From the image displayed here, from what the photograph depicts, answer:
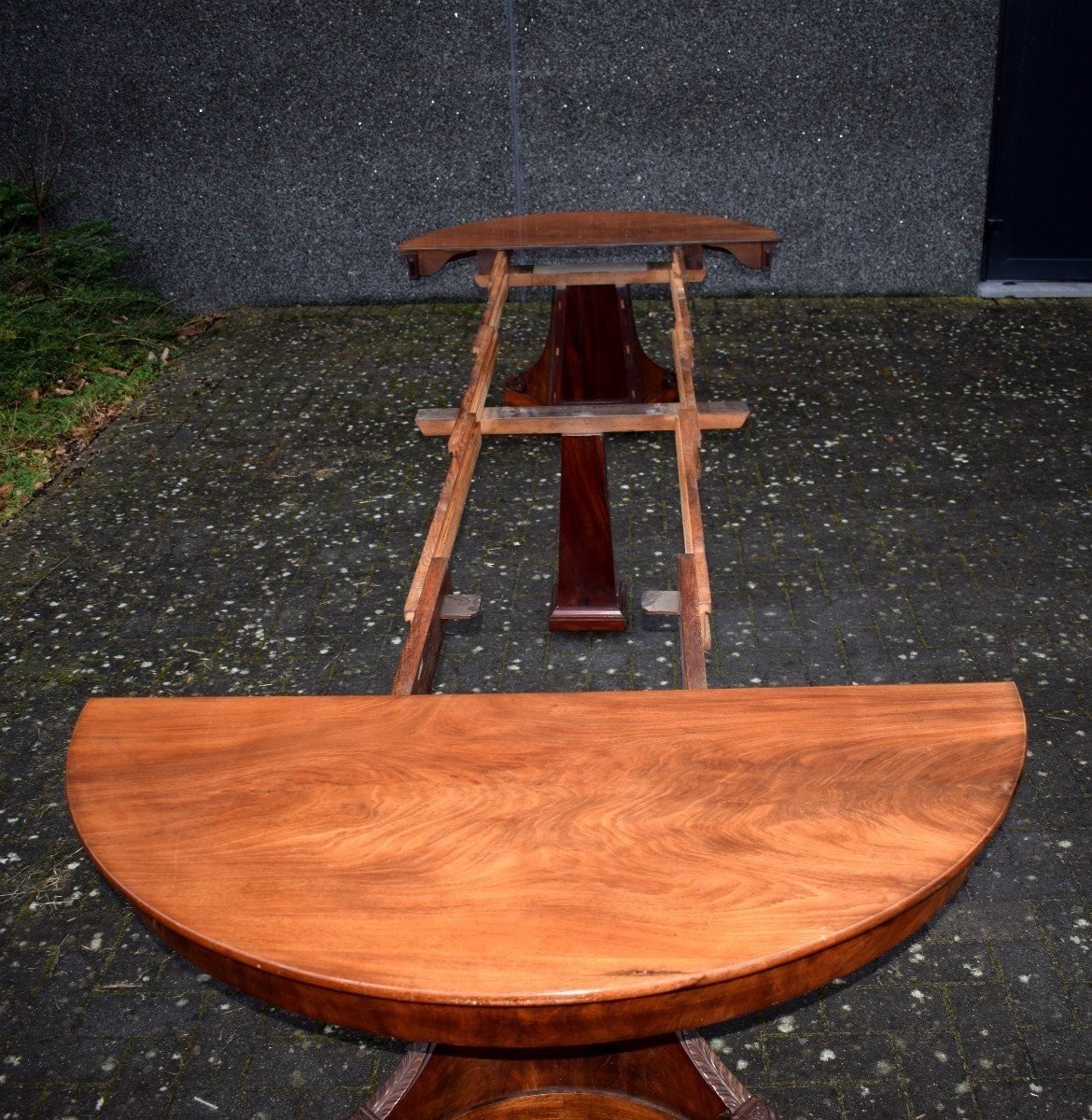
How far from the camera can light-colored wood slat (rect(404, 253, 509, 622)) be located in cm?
297

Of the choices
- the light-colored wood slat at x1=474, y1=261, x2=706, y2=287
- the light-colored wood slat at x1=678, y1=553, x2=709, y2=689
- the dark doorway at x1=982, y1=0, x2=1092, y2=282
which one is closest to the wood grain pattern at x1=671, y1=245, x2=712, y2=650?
the light-colored wood slat at x1=678, y1=553, x2=709, y2=689

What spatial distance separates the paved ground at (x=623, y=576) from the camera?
2816 millimetres

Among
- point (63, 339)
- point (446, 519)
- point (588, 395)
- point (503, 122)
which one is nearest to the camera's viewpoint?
point (446, 519)

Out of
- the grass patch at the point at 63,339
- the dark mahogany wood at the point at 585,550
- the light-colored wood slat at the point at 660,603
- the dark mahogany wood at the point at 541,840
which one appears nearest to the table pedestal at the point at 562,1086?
the dark mahogany wood at the point at 541,840

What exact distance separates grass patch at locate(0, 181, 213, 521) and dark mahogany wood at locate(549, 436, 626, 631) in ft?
8.76

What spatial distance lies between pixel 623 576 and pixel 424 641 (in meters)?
2.12

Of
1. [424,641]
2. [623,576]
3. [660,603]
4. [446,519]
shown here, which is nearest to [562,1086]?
[424,641]

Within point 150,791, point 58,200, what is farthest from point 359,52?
point 150,791

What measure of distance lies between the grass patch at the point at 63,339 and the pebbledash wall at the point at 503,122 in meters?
0.39

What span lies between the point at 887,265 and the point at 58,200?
5069 millimetres

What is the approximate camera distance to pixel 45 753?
385 cm

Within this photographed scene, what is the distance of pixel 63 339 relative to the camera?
7020 millimetres

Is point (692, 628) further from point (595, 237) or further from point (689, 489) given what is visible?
point (595, 237)

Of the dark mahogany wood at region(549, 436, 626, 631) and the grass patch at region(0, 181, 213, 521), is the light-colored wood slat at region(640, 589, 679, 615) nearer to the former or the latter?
the dark mahogany wood at region(549, 436, 626, 631)
